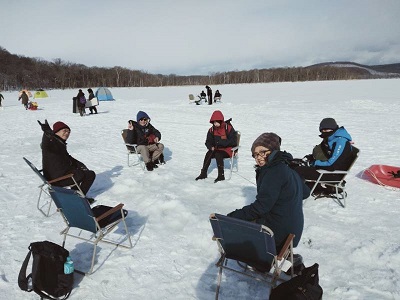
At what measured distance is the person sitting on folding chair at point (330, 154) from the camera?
13.9 ft

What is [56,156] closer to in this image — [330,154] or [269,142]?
[269,142]

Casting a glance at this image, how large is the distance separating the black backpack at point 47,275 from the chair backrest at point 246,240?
1458 mm

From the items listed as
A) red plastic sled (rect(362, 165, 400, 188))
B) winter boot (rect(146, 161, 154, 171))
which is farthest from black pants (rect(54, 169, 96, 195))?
red plastic sled (rect(362, 165, 400, 188))

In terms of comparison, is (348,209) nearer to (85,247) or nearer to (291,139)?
(85,247)

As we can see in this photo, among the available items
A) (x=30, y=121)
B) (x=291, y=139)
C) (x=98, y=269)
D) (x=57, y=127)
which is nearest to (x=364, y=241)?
(x=98, y=269)

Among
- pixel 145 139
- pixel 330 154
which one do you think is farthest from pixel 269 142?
pixel 145 139

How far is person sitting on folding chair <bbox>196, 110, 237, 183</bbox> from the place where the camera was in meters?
5.66

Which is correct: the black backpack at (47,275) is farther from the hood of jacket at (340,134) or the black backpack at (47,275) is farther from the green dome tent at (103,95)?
the green dome tent at (103,95)

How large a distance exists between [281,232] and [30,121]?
589 inches

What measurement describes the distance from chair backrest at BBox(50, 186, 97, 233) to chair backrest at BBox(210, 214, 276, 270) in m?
1.32

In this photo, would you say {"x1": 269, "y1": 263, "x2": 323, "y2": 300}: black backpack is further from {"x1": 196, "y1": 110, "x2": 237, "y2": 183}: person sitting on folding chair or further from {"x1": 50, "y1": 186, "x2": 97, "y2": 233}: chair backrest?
{"x1": 196, "y1": 110, "x2": 237, "y2": 183}: person sitting on folding chair

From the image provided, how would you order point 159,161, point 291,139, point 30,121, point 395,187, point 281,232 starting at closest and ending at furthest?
point 281,232
point 395,187
point 159,161
point 291,139
point 30,121

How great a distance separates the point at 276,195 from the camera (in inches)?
95.0

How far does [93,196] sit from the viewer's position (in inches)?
196
